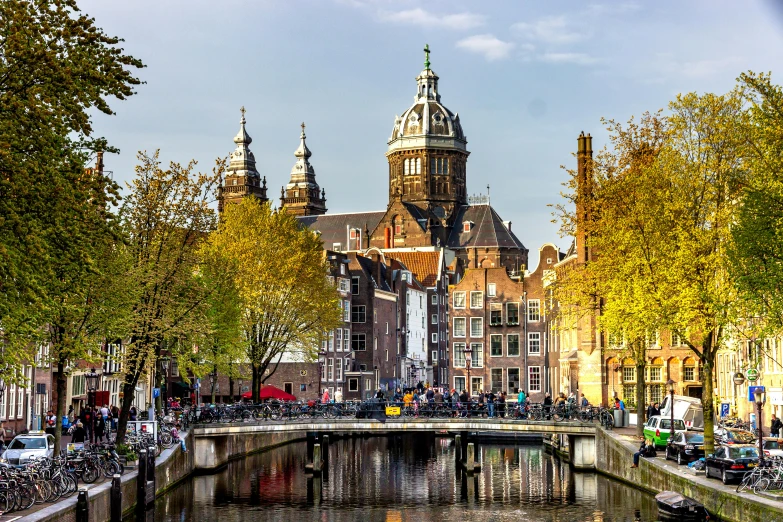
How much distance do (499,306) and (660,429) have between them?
184ft

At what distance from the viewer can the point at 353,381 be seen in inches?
4409

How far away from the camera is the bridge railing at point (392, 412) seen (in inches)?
2469

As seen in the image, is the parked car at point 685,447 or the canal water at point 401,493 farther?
the parked car at point 685,447

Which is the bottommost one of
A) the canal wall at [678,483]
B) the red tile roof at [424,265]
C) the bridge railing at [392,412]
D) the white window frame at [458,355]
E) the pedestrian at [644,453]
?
the canal wall at [678,483]

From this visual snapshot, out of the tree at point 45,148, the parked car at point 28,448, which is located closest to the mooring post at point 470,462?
the parked car at point 28,448

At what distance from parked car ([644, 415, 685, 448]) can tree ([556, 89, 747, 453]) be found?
5.29 m

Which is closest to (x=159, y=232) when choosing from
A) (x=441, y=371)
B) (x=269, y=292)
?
(x=269, y=292)

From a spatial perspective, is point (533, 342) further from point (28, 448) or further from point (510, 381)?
point (28, 448)

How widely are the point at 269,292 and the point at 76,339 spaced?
29560 mm

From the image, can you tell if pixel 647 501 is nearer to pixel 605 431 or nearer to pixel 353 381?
pixel 605 431

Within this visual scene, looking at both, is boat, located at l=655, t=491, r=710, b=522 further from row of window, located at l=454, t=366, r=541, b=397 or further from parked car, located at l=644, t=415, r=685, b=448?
row of window, located at l=454, t=366, r=541, b=397

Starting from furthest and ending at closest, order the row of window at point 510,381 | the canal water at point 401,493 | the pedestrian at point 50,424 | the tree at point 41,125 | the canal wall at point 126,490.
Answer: the row of window at point 510,381, the pedestrian at point 50,424, the canal water at point 401,493, the canal wall at point 126,490, the tree at point 41,125

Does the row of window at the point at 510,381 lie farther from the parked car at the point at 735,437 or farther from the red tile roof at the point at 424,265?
the parked car at the point at 735,437

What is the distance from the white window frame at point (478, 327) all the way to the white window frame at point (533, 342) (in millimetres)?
4496
